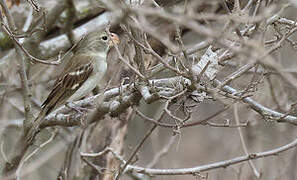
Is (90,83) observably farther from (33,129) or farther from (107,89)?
(33,129)

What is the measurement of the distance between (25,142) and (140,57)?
59.6 inches

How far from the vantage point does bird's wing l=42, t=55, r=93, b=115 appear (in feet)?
22.4

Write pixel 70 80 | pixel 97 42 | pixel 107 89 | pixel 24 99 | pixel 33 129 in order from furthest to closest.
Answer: pixel 97 42
pixel 70 80
pixel 107 89
pixel 33 129
pixel 24 99

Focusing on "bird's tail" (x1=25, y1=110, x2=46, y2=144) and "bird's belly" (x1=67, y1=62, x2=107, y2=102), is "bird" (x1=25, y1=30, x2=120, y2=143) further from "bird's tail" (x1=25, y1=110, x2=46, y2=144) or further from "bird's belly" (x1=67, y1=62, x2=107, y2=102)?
"bird's tail" (x1=25, y1=110, x2=46, y2=144)

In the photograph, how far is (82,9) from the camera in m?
7.73

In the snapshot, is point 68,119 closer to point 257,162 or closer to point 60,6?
point 60,6

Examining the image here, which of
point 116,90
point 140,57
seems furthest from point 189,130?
point 140,57

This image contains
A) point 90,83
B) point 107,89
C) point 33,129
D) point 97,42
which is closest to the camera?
point 33,129

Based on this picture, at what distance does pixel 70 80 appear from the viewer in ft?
23.2

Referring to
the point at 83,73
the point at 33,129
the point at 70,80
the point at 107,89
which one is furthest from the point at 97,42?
the point at 33,129

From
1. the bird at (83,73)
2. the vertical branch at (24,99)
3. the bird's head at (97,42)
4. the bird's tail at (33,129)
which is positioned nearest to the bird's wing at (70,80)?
the bird at (83,73)

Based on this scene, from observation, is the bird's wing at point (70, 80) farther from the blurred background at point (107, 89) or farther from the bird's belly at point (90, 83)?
the blurred background at point (107, 89)

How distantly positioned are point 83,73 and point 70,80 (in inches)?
7.1

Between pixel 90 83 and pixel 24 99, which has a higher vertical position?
pixel 24 99
